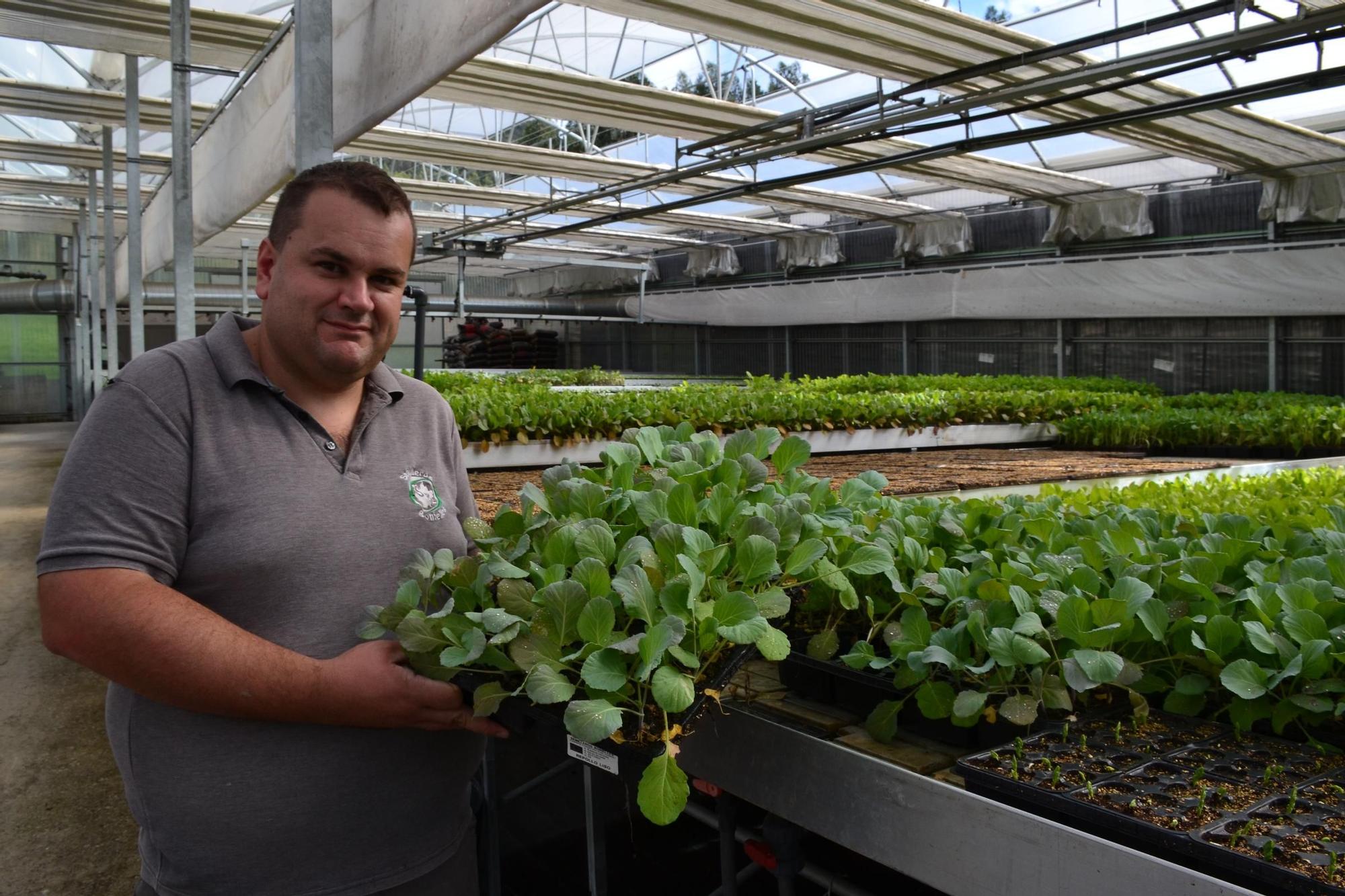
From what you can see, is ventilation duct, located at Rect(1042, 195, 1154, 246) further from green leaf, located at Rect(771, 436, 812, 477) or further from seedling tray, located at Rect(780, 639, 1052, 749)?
seedling tray, located at Rect(780, 639, 1052, 749)

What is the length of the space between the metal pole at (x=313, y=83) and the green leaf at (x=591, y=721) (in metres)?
2.39

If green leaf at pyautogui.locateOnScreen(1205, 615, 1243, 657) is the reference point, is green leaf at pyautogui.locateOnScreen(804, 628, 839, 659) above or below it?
below

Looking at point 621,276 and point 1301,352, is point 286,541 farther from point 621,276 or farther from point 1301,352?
point 621,276

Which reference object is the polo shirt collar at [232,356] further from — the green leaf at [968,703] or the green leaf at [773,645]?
the green leaf at [968,703]

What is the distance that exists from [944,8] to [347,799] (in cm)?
622

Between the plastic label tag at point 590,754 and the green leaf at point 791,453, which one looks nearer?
the plastic label tag at point 590,754

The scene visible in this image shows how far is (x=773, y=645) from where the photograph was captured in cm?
108

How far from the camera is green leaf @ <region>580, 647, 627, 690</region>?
985 mm

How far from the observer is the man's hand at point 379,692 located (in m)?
1.17

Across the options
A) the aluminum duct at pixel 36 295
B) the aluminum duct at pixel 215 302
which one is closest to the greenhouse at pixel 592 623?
the aluminum duct at pixel 215 302

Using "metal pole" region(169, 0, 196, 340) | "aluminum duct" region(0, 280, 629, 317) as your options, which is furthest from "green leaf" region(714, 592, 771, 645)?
"aluminum duct" region(0, 280, 629, 317)

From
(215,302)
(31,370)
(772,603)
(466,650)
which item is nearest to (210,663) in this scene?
(466,650)

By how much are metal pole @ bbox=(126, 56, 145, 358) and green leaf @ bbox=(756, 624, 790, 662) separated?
7.46 meters

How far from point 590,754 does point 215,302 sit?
18814 millimetres
